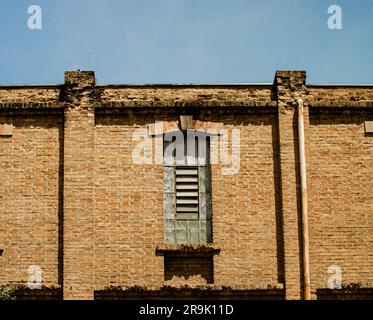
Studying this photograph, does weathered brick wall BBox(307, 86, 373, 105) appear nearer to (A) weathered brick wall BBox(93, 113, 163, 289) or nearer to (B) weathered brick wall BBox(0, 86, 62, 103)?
(A) weathered brick wall BBox(93, 113, 163, 289)

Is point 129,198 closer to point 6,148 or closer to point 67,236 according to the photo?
point 67,236

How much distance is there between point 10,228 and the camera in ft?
46.9

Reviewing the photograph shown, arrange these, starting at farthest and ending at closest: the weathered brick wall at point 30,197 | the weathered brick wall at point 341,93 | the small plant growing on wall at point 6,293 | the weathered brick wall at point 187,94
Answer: the weathered brick wall at point 341,93 → the weathered brick wall at point 187,94 → the weathered brick wall at point 30,197 → the small plant growing on wall at point 6,293

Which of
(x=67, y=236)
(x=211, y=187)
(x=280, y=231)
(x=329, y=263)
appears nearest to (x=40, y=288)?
(x=67, y=236)

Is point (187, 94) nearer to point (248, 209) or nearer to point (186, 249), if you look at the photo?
point (248, 209)

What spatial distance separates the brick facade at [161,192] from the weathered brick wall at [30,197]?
0.02m

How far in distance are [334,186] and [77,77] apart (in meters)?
6.04

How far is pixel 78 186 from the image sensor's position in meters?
14.3

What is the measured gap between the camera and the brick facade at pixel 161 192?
14070 millimetres

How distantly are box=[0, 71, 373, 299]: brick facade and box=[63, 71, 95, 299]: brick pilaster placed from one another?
0.07 feet
